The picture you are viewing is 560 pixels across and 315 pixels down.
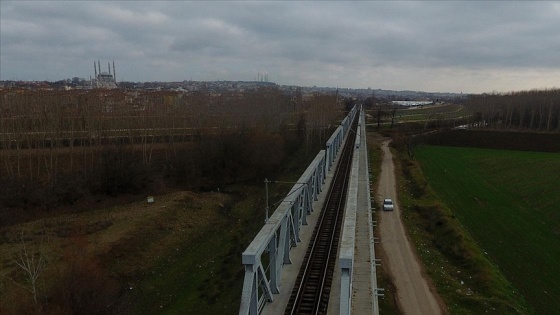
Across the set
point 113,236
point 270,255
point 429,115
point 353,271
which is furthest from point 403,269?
point 429,115

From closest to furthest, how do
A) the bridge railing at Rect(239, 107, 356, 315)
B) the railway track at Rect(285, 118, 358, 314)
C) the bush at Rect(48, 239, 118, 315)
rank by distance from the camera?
the bridge railing at Rect(239, 107, 356, 315), the railway track at Rect(285, 118, 358, 314), the bush at Rect(48, 239, 118, 315)

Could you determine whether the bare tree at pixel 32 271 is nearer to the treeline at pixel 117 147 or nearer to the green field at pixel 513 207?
the treeline at pixel 117 147

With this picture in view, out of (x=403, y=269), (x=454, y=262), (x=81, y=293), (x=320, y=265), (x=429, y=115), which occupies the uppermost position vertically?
(x=429, y=115)

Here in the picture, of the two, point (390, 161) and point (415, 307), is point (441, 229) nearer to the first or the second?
point (415, 307)

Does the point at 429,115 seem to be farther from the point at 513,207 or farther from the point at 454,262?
the point at 454,262

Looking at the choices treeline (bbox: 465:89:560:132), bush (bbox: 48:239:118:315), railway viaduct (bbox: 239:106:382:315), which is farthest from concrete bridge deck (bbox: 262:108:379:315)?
treeline (bbox: 465:89:560:132)

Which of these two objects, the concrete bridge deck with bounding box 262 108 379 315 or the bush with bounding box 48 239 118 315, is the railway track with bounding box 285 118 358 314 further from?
the bush with bounding box 48 239 118 315

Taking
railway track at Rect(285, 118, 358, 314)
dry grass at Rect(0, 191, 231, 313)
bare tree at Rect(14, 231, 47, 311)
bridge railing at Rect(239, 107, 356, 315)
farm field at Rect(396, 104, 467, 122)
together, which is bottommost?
dry grass at Rect(0, 191, 231, 313)
